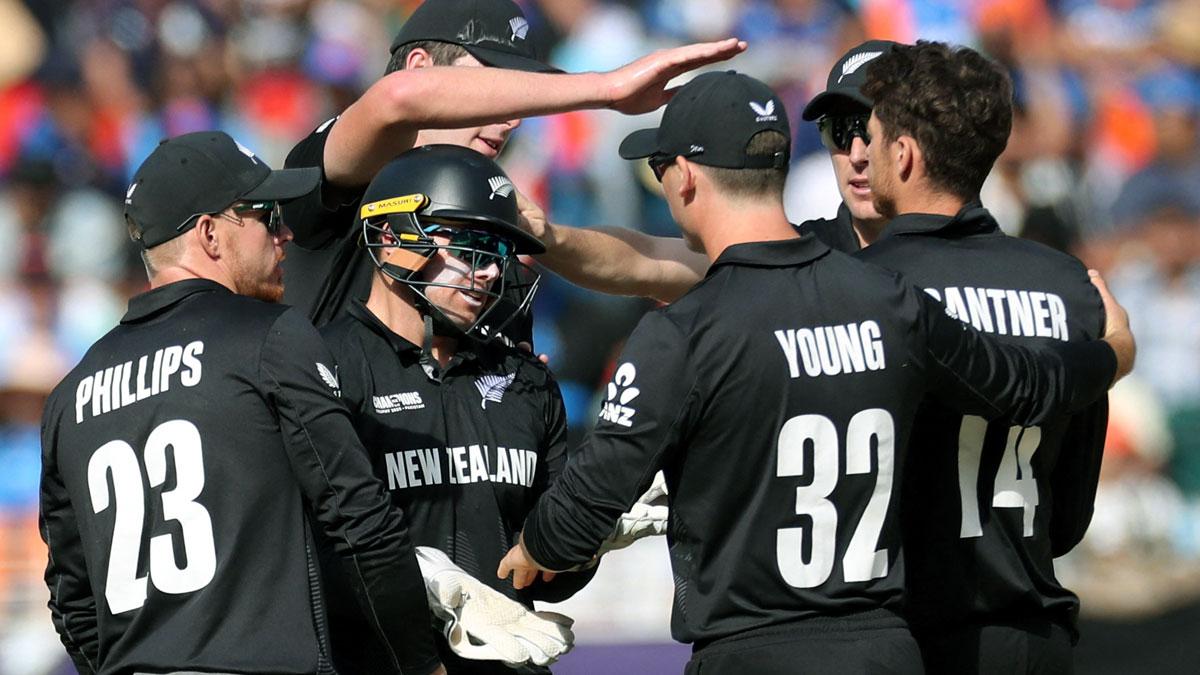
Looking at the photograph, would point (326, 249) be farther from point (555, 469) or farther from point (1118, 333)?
point (1118, 333)

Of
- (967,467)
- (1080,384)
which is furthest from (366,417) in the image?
(1080,384)

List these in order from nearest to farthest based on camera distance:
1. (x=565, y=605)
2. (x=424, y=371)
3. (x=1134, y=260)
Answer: (x=424, y=371) → (x=565, y=605) → (x=1134, y=260)

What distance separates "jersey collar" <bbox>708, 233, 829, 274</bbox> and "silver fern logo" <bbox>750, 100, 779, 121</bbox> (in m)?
0.25

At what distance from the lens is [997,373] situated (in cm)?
295

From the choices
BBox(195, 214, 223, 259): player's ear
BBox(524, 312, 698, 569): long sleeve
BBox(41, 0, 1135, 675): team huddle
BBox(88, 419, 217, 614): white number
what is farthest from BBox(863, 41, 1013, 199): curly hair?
BBox(88, 419, 217, 614): white number

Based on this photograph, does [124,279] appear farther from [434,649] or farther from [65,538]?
[434,649]

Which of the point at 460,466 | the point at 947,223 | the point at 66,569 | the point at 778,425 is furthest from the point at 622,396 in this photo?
the point at 66,569

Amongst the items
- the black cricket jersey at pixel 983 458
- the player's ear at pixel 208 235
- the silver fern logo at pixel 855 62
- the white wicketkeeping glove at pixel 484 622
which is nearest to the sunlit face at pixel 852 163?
the silver fern logo at pixel 855 62

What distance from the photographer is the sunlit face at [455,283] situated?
Answer: 3.44 meters

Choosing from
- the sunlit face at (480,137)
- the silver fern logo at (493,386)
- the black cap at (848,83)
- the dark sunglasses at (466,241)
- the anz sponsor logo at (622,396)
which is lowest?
the anz sponsor logo at (622,396)

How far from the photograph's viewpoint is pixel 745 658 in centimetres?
287

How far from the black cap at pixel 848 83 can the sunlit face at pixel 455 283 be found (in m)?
0.99

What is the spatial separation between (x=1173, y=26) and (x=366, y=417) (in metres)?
5.54

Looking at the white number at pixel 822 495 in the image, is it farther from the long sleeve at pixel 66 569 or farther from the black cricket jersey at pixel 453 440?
the long sleeve at pixel 66 569
